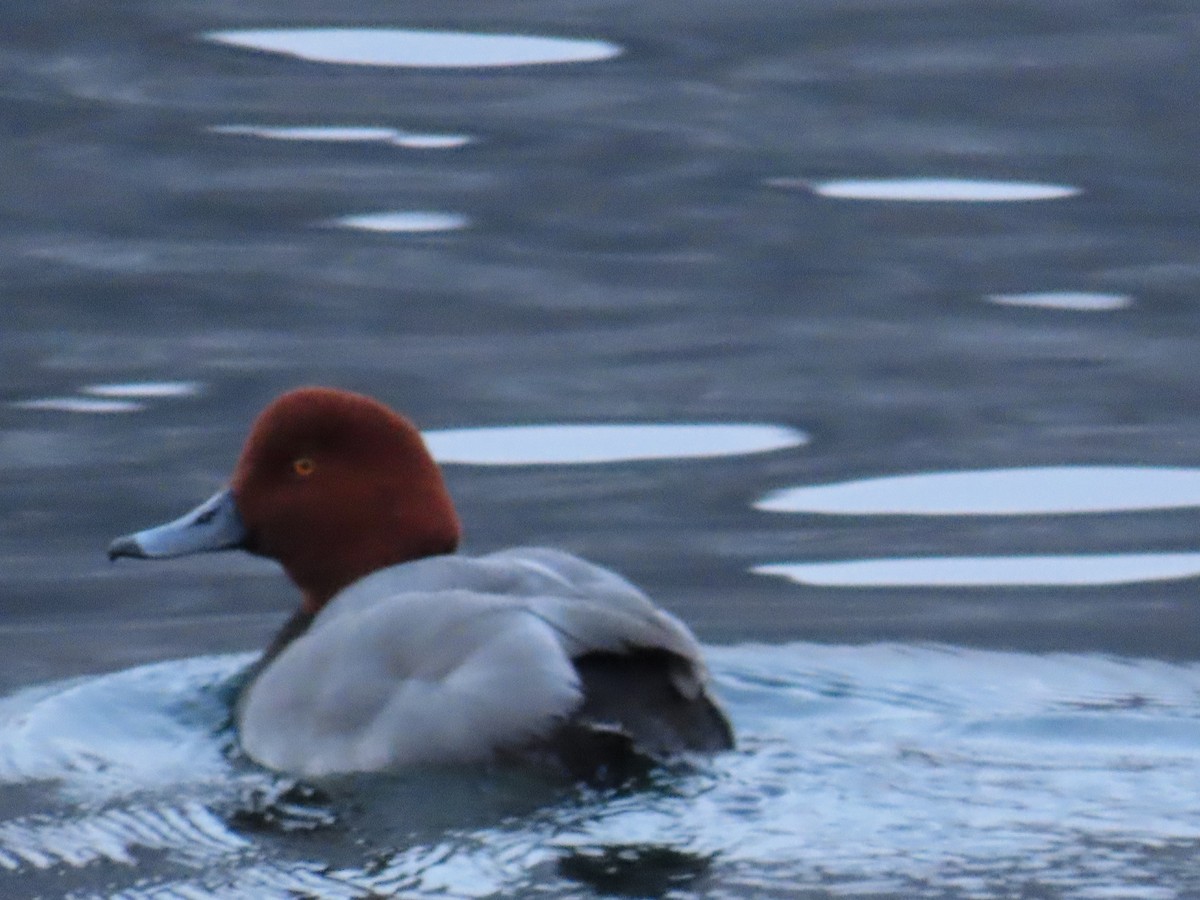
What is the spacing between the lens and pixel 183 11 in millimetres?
15203

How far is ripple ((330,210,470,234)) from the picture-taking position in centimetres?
1211

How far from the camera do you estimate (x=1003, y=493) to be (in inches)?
347

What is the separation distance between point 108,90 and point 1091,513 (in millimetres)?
7050

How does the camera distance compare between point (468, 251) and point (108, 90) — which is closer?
point (468, 251)

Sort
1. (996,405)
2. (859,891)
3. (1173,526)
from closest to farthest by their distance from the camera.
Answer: (859,891)
(1173,526)
(996,405)

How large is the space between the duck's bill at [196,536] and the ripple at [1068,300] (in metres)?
4.24

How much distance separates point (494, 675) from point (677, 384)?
12.4 ft

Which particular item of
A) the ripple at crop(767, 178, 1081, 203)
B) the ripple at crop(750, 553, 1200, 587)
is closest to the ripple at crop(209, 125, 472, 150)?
the ripple at crop(767, 178, 1081, 203)

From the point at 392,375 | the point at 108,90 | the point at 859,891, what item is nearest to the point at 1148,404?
the point at 392,375

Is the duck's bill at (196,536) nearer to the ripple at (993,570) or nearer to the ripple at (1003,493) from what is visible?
the ripple at (993,570)

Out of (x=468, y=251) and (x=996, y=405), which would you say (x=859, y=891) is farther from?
(x=468, y=251)

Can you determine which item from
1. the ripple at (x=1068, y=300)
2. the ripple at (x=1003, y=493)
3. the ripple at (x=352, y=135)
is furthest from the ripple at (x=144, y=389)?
the ripple at (x=352, y=135)

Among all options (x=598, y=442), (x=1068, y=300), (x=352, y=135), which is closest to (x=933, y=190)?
(x=1068, y=300)

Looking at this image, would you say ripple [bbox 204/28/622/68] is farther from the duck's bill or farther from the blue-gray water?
the duck's bill
